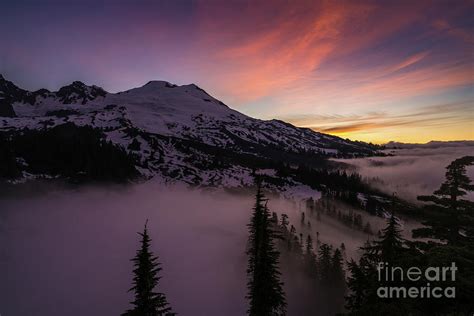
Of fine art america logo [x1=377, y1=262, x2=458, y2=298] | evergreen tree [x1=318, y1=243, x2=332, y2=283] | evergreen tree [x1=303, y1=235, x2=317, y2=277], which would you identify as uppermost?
fine art america logo [x1=377, y1=262, x2=458, y2=298]

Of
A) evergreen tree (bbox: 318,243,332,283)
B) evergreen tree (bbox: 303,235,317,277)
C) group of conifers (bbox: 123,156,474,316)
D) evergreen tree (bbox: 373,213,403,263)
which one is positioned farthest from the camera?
evergreen tree (bbox: 303,235,317,277)

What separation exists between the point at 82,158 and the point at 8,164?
42.3 meters

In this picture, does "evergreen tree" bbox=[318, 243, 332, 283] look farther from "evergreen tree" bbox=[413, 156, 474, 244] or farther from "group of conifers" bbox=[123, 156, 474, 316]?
"evergreen tree" bbox=[413, 156, 474, 244]

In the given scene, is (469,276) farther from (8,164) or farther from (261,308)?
(8,164)

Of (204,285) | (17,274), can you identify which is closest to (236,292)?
(204,285)

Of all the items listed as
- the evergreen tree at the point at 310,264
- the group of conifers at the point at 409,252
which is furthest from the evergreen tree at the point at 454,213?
the evergreen tree at the point at 310,264

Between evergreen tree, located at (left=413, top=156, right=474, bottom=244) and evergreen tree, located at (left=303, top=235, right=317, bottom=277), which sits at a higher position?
evergreen tree, located at (left=413, top=156, right=474, bottom=244)

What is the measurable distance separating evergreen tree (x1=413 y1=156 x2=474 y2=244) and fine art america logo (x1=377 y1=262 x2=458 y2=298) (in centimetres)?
367

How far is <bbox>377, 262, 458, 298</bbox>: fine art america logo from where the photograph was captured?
1406 centimetres

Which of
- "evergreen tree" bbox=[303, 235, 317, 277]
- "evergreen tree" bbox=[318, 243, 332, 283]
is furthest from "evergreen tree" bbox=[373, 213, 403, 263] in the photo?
"evergreen tree" bbox=[303, 235, 317, 277]

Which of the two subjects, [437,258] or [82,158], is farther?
[82,158]

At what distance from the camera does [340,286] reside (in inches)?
4237

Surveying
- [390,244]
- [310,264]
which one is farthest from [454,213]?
[310,264]

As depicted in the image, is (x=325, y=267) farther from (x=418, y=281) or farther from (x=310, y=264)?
(x=418, y=281)
